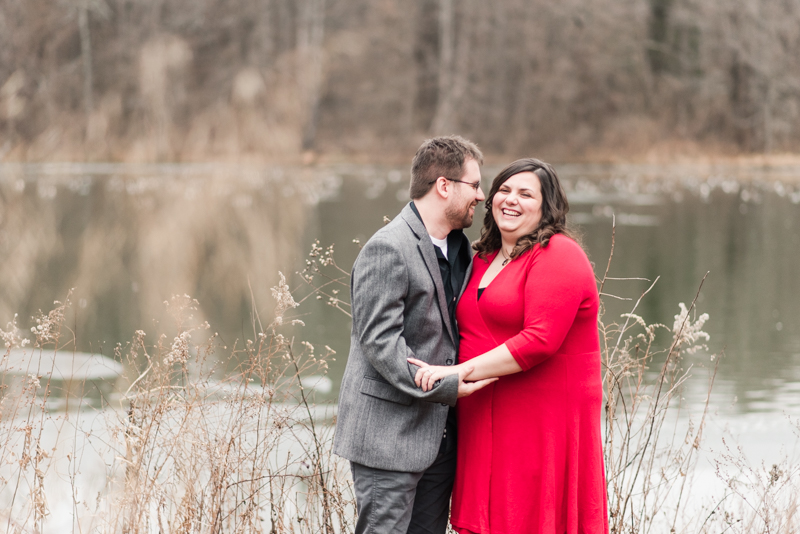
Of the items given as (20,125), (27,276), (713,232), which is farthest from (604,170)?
(27,276)

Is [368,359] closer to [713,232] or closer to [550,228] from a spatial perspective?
[550,228]

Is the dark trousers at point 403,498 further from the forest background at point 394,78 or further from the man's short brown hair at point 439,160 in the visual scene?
the forest background at point 394,78

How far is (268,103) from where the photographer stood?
3262cm

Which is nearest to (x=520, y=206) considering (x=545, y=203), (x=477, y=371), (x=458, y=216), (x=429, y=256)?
(x=545, y=203)

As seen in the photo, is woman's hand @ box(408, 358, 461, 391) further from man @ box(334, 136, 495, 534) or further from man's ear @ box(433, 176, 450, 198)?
man's ear @ box(433, 176, 450, 198)

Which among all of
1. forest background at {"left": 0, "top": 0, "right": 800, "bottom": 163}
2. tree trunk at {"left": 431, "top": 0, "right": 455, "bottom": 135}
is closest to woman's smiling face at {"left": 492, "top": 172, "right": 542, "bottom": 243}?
forest background at {"left": 0, "top": 0, "right": 800, "bottom": 163}

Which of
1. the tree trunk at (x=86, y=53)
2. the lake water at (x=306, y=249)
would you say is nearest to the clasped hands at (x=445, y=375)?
the lake water at (x=306, y=249)

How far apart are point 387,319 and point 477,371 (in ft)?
1.04

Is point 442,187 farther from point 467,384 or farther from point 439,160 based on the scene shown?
point 467,384

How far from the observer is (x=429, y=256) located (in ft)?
8.34

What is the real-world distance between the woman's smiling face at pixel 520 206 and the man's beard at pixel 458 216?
0.34ft

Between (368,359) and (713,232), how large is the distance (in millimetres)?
13931

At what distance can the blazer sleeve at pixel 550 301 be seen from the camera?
7.79 feet

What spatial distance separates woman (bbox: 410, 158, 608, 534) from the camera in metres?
2.41
